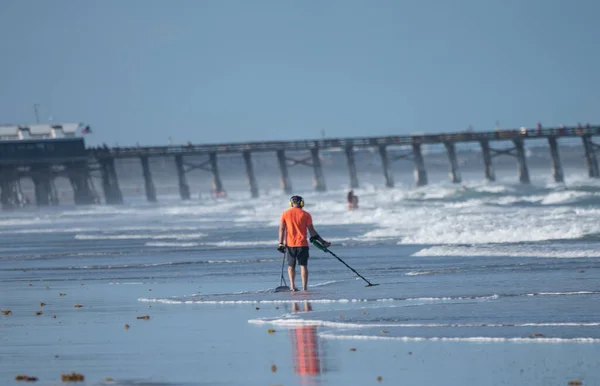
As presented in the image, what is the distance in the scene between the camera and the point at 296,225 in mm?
16469

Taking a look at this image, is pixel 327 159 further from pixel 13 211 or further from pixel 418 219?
pixel 418 219

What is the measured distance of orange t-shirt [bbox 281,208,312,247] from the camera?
53.9 feet

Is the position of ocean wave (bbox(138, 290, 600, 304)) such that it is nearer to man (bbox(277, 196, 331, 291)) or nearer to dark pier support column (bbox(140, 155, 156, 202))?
man (bbox(277, 196, 331, 291))

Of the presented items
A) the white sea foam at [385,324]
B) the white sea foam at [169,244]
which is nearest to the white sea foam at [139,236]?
the white sea foam at [169,244]

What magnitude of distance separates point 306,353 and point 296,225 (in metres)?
6.07

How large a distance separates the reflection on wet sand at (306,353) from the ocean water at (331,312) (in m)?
0.02

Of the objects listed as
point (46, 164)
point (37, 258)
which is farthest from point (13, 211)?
point (37, 258)

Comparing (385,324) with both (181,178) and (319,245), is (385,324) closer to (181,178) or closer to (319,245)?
(319,245)

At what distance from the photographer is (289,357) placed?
10.3 m

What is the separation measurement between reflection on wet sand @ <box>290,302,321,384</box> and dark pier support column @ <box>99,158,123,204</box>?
71.7 meters

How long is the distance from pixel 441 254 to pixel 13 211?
60342mm

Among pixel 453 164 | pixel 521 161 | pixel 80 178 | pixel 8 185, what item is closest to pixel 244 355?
pixel 521 161

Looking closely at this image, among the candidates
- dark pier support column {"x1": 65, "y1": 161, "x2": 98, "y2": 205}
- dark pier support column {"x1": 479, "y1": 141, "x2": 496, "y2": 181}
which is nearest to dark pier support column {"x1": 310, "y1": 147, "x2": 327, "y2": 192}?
dark pier support column {"x1": 479, "y1": 141, "x2": 496, "y2": 181}

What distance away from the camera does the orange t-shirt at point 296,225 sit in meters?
16.4
